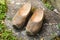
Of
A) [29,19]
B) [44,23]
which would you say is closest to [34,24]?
[29,19]

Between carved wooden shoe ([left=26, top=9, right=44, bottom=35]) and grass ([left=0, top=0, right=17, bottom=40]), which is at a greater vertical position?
carved wooden shoe ([left=26, top=9, right=44, bottom=35])

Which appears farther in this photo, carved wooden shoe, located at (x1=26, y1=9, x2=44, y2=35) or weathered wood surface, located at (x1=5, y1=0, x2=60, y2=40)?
weathered wood surface, located at (x1=5, y1=0, x2=60, y2=40)

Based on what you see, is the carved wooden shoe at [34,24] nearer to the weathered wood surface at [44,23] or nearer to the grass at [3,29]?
the weathered wood surface at [44,23]

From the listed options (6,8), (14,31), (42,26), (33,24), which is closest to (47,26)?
(42,26)

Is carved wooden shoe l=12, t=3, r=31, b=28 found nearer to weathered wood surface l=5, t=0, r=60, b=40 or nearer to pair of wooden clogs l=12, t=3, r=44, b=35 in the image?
pair of wooden clogs l=12, t=3, r=44, b=35

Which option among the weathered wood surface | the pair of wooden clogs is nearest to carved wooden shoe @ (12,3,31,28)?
the pair of wooden clogs

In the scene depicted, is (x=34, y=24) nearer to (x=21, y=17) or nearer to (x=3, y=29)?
(x=21, y=17)

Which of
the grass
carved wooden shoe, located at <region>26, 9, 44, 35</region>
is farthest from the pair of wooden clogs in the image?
the grass
